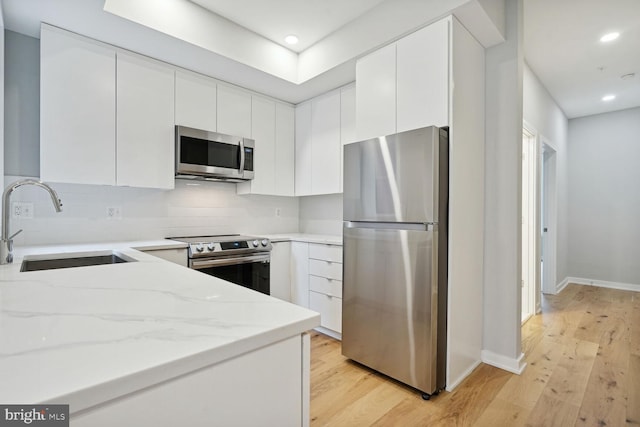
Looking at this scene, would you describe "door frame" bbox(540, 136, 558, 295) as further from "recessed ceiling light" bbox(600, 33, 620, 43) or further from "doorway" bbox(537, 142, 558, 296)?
"recessed ceiling light" bbox(600, 33, 620, 43)

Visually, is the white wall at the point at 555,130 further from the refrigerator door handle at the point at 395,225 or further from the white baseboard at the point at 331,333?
the white baseboard at the point at 331,333

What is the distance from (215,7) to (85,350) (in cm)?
261

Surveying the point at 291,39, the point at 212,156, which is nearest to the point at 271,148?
the point at 212,156

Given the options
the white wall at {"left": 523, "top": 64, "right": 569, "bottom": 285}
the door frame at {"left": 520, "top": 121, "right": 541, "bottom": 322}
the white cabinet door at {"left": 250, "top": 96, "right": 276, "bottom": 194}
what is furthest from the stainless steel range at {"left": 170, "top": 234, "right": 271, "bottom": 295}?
the white wall at {"left": 523, "top": 64, "right": 569, "bottom": 285}

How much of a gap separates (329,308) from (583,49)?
345 cm

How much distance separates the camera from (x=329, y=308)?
2848 millimetres

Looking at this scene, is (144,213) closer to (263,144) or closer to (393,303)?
(263,144)

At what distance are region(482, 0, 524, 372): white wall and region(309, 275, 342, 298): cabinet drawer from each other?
A: 1.16 m

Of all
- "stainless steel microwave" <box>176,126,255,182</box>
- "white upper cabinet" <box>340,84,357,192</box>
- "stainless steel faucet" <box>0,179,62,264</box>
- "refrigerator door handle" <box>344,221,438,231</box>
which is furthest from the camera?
"white upper cabinet" <box>340,84,357,192</box>

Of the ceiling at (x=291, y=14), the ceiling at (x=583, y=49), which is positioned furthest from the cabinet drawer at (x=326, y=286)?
the ceiling at (x=583, y=49)

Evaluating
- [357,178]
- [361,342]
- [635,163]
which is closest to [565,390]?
[361,342]

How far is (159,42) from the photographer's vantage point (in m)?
2.33

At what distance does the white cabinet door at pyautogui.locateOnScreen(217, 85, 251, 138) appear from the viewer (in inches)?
118

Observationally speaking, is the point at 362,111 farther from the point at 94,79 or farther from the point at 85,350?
the point at 85,350
